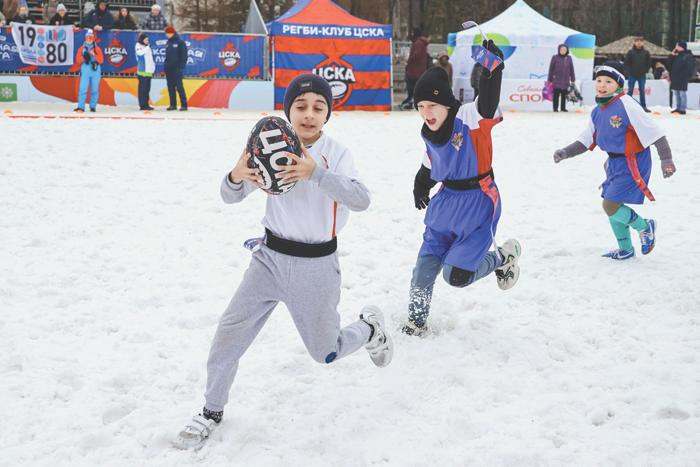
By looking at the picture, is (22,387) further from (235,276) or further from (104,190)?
(104,190)

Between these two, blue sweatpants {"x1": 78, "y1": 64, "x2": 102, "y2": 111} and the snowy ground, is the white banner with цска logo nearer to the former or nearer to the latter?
blue sweatpants {"x1": 78, "y1": 64, "x2": 102, "y2": 111}

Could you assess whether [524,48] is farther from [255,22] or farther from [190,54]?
[190,54]

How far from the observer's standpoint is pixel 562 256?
209 inches

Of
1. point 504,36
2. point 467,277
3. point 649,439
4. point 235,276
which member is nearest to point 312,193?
point 467,277

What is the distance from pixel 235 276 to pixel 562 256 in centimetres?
280

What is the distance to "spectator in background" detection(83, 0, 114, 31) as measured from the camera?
14.6m

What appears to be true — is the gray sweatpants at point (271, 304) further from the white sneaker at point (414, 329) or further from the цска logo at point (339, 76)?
the цска logo at point (339, 76)

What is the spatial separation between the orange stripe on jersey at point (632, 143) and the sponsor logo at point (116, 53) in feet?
42.6

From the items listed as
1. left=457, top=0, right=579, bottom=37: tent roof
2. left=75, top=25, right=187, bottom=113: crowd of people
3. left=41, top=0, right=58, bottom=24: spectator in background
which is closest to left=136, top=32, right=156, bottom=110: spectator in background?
left=75, top=25, right=187, bottom=113: crowd of people

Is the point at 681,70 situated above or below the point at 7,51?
below

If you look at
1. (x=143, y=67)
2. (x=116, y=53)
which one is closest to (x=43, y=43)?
(x=116, y=53)

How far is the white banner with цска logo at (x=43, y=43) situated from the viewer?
1426cm

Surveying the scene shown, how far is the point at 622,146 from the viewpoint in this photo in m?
4.84

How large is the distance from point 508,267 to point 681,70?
550 inches
